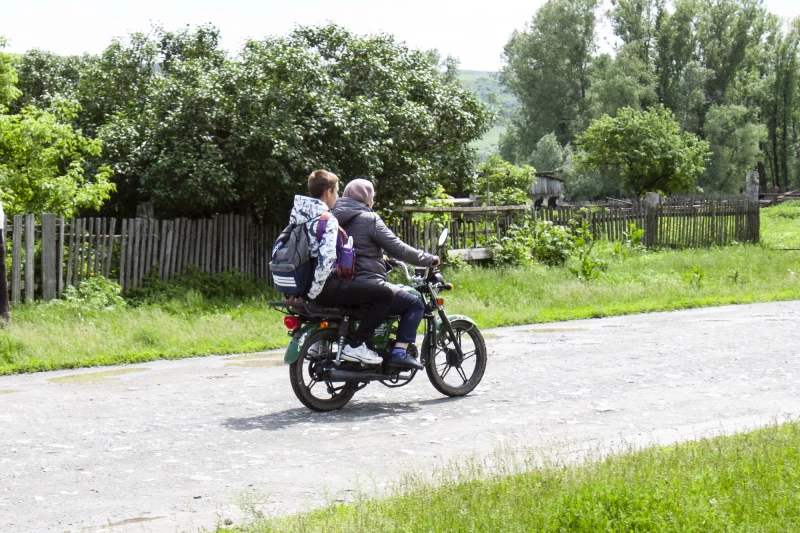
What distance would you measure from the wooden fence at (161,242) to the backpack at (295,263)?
827 centimetres

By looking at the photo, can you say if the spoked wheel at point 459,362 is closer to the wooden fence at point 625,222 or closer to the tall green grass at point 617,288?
the tall green grass at point 617,288

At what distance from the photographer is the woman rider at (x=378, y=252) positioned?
767 centimetres

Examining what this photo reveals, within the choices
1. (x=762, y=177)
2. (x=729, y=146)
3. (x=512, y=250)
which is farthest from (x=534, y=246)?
(x=762, y=177)

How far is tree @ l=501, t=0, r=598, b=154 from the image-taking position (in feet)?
255

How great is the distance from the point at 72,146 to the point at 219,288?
3903 mm

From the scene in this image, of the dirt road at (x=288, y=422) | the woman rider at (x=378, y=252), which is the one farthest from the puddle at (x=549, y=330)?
the woman rider at (x=378, y=252)

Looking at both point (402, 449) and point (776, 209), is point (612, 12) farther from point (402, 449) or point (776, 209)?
point (402, 449)

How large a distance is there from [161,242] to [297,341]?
9.66 metres

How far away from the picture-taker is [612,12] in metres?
79.1

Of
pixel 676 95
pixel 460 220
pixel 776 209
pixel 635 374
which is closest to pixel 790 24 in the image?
pixel 676 95

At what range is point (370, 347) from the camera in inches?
308

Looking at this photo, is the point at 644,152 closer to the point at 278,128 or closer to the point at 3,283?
the point at 278,128

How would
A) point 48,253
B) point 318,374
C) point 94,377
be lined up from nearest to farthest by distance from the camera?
point 318,374 < point 94,377 < point 48,253

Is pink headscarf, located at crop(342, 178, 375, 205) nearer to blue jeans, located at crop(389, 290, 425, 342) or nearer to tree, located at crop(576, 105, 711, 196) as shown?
blue jeans, located at crop(389, 290, 425, 342)
